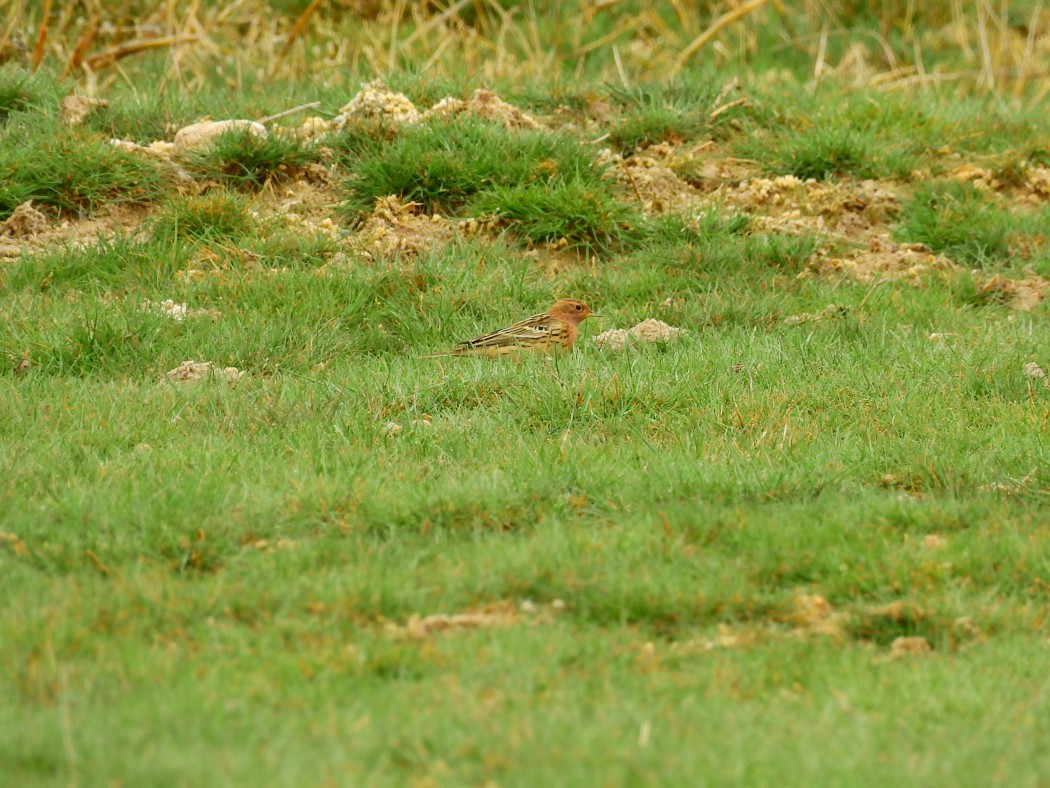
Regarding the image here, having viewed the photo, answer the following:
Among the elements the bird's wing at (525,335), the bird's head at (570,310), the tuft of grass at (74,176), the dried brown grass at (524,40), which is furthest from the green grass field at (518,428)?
the bird's head at (570,310)

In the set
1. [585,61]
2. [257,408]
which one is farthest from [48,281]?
[585,61]

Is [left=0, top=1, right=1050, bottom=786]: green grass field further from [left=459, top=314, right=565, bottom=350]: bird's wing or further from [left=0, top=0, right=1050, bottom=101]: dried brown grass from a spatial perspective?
[left=459, top=314, right=565, bottom=350]: bird's wing

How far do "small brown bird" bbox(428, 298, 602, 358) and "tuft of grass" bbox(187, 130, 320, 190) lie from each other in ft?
8.51

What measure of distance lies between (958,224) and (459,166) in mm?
3399

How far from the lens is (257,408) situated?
650cm

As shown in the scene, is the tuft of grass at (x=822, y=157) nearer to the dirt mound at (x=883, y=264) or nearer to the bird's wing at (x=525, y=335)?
the dirt mound at (x=883, y=264)

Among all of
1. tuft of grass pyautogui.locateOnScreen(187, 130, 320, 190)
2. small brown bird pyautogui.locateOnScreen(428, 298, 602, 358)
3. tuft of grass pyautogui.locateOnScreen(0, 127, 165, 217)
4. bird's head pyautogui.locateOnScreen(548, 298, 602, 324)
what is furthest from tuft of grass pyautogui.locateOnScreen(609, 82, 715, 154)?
tuft of grass pyautogui.locateOnScreen(0, 127, 165, 217)

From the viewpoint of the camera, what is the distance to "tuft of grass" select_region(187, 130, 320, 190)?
952 centimetres

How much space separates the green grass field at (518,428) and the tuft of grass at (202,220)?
3cm

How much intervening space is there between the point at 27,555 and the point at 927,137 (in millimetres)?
7874

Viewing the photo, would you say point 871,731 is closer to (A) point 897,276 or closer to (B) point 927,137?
(A) point 897,276

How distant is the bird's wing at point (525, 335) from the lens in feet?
25.2

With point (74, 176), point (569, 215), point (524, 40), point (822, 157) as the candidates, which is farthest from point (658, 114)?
point (74, 176)

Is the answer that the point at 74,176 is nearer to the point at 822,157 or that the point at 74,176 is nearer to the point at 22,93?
the point at 22,93
